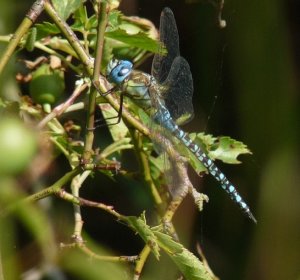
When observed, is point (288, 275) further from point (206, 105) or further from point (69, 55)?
point (69, 55)

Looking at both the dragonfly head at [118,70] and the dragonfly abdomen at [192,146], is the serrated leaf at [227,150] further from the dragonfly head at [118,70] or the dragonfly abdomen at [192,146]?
the dragonfly head at [118,70]

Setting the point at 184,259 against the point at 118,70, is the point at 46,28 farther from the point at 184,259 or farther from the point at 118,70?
the point at 184,259

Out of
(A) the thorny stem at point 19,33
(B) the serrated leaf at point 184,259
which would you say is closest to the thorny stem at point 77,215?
(B) the serrated leaf at point 184,259

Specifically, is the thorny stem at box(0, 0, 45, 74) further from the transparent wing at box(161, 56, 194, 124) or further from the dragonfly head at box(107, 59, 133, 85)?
the transparent wing at box(161, 56, 194, 124)

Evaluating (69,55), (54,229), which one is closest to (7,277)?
(54,229)

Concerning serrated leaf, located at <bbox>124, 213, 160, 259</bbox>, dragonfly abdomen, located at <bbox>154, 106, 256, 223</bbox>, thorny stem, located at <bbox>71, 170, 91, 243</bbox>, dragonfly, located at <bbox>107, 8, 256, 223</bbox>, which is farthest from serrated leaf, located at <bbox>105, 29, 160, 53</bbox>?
serrated leaf, located at <bbox>124, 213, 160, 259</bbox>

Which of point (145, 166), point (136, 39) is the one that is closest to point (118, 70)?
point (136, 39)
